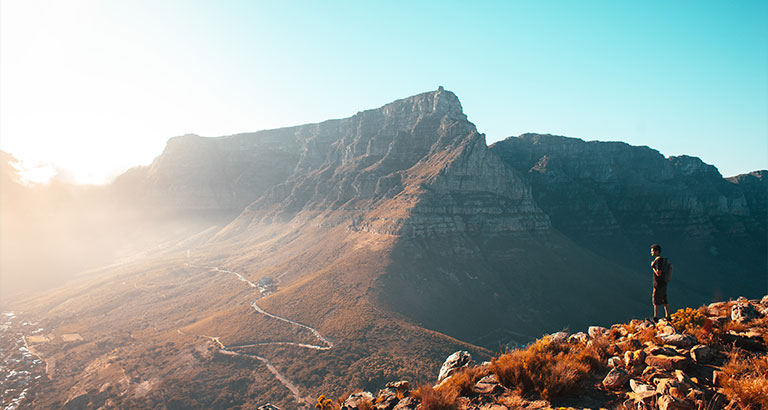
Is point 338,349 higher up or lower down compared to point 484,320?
higher up

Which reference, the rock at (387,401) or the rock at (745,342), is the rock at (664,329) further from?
the rock at (387,401)

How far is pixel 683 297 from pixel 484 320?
83.3 m

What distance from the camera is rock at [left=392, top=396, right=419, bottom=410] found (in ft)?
44.8

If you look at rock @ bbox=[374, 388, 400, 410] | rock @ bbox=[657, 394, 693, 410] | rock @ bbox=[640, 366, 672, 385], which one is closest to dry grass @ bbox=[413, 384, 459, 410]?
rock @ bbox=[374, 388, 400, 410]

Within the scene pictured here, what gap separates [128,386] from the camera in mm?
55469

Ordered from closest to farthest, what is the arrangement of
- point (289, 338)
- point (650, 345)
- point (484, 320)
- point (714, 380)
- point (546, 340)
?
point (714, 380), point (650, 345), point (546, 340), point (289, 338), point (484, 320)

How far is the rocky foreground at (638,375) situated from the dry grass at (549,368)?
0.11ft

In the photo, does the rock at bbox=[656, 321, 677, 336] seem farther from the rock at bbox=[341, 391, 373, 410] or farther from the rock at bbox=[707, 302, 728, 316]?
the rock at bbox=[341, 391, 373, 410]

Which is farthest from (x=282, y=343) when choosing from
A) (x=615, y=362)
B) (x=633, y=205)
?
(x=633, y=205)

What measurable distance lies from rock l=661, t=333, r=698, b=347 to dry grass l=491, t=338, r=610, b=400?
218 cm

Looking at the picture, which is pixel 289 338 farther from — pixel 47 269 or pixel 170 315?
pixel 47 269

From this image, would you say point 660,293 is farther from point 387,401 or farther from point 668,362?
point 387,401

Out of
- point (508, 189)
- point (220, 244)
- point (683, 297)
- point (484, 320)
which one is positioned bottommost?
point (683, 297)

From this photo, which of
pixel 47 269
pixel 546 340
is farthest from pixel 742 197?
pixel 47 269
